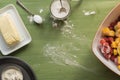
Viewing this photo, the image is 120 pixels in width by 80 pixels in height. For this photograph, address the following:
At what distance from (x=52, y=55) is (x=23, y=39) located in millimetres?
109

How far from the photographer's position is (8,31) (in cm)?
120

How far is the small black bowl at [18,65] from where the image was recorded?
118 centimetres

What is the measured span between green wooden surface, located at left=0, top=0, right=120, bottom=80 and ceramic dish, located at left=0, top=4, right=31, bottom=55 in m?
0.01

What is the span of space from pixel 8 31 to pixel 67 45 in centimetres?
20

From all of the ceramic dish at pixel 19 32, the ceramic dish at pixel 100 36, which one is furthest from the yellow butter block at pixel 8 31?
the ceramic dish at pixel 100 36

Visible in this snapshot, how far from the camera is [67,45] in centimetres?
122

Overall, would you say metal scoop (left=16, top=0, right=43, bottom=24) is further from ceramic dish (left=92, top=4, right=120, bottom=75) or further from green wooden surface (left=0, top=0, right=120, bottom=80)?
ceramic dish (left=92, top=4, right=120, bottom=75)

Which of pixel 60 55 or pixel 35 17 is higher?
pixel 35 17

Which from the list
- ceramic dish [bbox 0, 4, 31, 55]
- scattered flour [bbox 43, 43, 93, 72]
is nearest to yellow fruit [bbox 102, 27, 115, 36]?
scattered flour [bbox 43, 43, 93, 72]

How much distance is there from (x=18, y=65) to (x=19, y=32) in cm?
12

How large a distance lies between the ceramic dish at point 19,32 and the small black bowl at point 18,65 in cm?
4

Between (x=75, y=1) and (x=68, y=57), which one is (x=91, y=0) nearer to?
(x=75, y=1)

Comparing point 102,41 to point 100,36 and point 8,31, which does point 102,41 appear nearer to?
point 100,36

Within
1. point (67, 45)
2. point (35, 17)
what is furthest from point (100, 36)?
point (35, 17)
